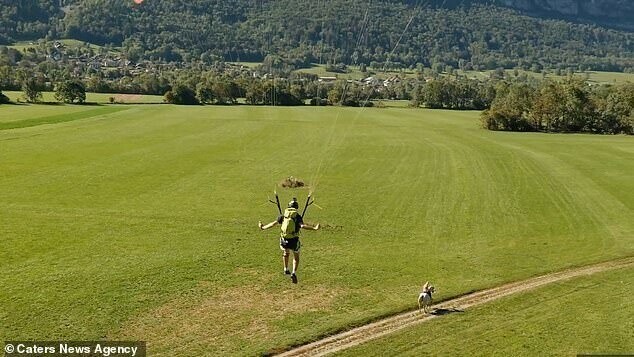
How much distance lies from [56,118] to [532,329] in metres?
101

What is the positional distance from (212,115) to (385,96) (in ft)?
283

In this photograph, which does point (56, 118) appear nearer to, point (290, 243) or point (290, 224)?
point (290, 243)

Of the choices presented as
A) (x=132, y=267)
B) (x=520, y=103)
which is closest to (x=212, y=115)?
(x=520, y=103)

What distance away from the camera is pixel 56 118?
4048 inches

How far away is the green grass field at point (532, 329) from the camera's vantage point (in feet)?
61.3

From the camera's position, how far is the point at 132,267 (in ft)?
86.5

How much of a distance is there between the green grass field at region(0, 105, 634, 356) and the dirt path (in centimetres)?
59

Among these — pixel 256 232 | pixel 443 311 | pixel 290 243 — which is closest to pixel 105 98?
pixel 256 232

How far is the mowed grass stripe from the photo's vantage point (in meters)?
88.5

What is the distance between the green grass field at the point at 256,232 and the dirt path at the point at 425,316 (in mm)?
593

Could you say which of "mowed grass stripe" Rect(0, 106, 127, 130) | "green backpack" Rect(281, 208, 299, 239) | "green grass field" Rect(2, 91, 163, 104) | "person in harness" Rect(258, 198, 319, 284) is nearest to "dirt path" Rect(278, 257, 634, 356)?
"person in harness" Rect(258, 198, 319, 284)

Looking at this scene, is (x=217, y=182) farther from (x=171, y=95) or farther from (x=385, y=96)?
(x=385, y=96)

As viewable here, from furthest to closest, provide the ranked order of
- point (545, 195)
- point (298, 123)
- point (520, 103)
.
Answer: point (520, 103), point (298, 123), point (545, 195)

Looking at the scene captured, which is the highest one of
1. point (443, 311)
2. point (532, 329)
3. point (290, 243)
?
point (290, 243)
